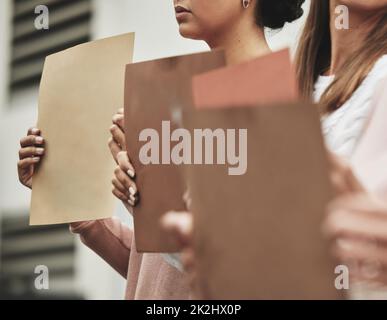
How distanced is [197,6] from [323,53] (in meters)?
0.17

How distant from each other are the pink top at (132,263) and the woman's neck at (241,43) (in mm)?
270

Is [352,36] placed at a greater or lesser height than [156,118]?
greater

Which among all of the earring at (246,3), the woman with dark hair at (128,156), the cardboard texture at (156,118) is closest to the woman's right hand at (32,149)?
the woman with dark hair at (128,156)

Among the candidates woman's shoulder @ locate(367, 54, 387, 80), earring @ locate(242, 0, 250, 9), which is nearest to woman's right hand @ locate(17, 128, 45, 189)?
earring @ locate(242, 0, 250, 9)

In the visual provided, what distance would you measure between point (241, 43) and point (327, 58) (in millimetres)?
110

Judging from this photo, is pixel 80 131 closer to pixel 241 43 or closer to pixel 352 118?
pixel 241 43

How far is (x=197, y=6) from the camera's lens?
809 millimetres

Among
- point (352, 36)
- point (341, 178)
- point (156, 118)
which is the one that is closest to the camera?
point (341, 178)

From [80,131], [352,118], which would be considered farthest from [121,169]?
[352,118]

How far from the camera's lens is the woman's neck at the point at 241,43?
810mm

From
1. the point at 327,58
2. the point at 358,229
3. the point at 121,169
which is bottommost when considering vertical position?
the point at 358,229

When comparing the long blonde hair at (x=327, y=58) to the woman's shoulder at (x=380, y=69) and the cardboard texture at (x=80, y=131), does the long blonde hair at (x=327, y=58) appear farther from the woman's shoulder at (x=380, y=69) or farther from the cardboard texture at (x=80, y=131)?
the cardboard texture at (x=80, y=131)

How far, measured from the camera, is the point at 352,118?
Result: 0.71m

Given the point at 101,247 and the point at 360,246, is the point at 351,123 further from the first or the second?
the point at 101,247
